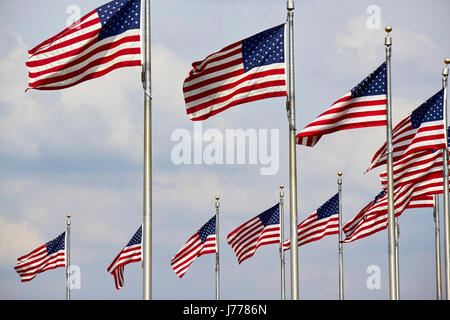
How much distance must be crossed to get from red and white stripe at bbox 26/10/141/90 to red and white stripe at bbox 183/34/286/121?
213cm

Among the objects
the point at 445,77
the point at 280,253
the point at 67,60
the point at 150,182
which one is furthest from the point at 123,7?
the point at 280,253

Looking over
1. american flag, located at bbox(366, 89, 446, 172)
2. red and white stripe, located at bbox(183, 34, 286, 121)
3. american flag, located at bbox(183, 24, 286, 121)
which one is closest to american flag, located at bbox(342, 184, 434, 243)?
american flag, located at bbox(366, 89, 446, 172)

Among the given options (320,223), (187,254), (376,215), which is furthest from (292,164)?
(187,254)

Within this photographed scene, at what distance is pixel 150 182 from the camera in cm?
2845

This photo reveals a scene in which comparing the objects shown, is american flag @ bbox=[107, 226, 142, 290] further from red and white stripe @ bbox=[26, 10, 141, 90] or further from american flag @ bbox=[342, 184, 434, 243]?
red and white stripe @ bbox=[26, 10, 141, 90]

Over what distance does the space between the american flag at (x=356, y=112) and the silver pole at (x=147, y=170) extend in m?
4.88

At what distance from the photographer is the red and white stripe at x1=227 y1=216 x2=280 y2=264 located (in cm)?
5397

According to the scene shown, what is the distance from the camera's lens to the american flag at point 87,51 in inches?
1113

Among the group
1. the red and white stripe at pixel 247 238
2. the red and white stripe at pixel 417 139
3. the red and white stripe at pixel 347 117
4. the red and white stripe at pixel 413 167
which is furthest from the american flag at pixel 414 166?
the red and white stripe at pixel 247 238

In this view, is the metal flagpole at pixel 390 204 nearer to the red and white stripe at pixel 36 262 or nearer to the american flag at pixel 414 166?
the american flag at pixel 414 166

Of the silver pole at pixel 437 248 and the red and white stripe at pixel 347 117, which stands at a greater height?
the red and white stripe at pixel 347 117
